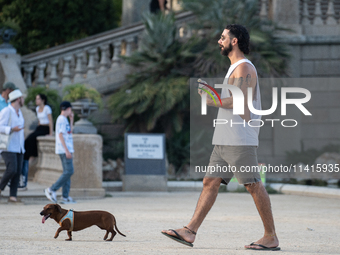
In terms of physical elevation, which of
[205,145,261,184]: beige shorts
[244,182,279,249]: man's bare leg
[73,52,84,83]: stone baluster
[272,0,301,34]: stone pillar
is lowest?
[244,182,279,249]: man's bare leg

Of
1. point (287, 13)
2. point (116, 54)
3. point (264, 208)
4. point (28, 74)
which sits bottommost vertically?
point (264, 208)

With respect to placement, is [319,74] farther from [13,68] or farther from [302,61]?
[13,68]

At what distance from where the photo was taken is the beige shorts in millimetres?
5527

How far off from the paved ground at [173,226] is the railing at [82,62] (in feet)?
15.0

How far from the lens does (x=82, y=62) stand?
15.8 meters

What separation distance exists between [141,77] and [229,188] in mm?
3855

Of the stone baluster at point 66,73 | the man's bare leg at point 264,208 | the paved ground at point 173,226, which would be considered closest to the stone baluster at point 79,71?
the stone baluster at point 66,73

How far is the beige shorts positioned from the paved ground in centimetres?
67

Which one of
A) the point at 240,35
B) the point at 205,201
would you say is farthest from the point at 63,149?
the point at 240,35

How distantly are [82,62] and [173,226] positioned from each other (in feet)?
29.5

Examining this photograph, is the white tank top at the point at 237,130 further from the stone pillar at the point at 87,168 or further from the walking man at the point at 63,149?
the stone pillar at the point at 87,168

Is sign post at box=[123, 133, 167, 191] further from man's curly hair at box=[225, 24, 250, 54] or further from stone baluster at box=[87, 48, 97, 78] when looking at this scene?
man's curly hair at box=[225, 24, 250, 54]

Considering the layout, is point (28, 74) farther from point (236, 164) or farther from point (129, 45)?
point (236, 164)

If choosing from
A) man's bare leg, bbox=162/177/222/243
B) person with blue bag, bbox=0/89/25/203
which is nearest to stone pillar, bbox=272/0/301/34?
person with blue bag, bbox=0/89/25/203
